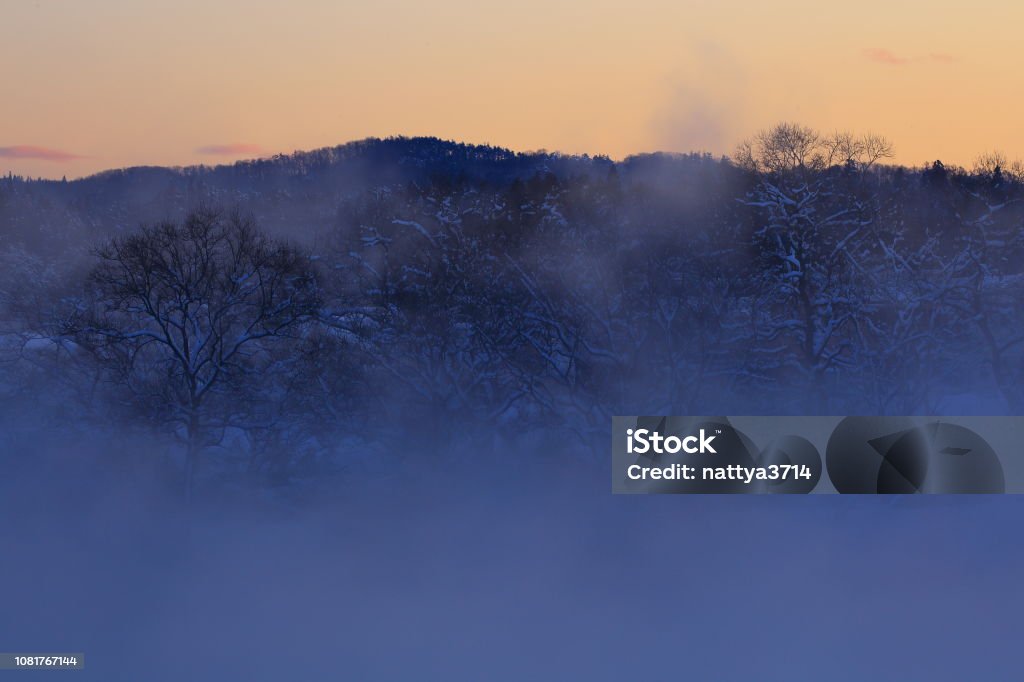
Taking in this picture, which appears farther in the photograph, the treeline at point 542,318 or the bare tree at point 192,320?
the treeline at point 542,318

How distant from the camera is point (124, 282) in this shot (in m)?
33.8

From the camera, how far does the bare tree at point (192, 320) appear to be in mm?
32469

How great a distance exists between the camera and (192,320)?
32.5 metres

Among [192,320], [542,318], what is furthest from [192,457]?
[542,318]

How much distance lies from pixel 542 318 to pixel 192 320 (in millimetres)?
12696

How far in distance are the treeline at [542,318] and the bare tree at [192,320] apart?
11 cm

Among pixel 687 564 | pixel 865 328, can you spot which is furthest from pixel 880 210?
pixel 687 564

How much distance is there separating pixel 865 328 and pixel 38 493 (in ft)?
92.1

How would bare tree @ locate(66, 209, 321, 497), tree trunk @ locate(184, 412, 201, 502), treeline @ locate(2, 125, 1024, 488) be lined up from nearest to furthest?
tree trunk @ locate(184, 412, 201, 502)
bare tree @ locate(66, 209, 321, 497)
treeline @ locate(2, 125, 1024, 488)

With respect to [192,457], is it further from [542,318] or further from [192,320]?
[542,318]

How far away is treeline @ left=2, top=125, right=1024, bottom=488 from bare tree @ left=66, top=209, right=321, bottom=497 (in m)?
0.11

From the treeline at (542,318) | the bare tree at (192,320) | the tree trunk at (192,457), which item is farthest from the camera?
the treeline at (542,318)

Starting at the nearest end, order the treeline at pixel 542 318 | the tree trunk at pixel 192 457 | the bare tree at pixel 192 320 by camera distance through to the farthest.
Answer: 1. the tree trunk at pixel 192 457
2. the bare tree at pixel 192 320
3. the treeline at pixel 542 318

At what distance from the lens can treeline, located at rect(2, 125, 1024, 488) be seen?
112 feet
